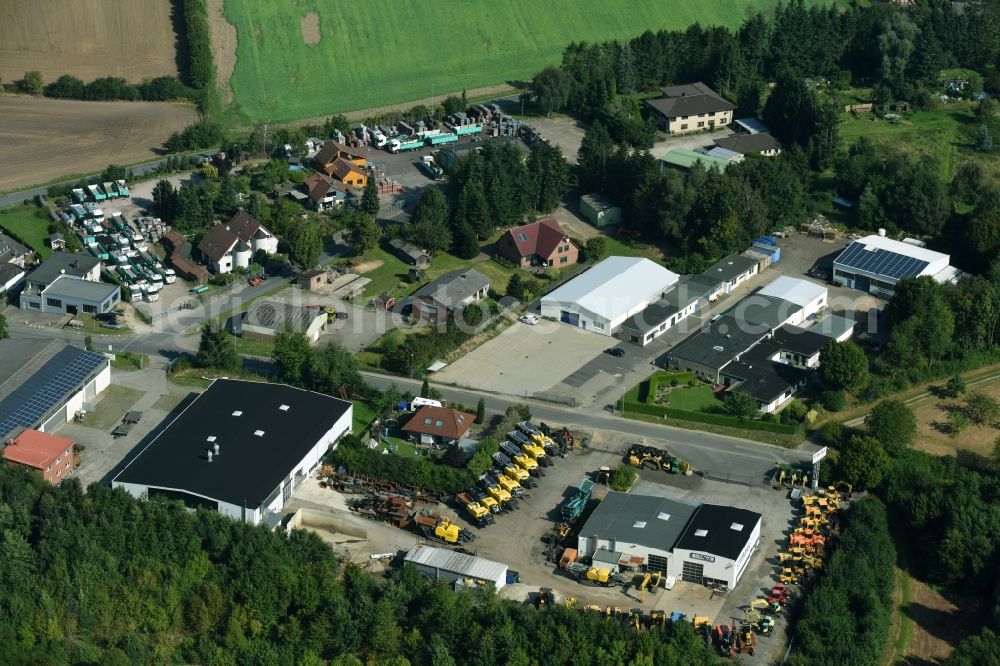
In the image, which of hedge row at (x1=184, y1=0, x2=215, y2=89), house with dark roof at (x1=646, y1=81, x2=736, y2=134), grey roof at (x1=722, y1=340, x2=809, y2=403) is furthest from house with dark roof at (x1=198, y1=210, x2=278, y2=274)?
house with dark roof at (x1=646, y1=81, x2=736, y2=134)

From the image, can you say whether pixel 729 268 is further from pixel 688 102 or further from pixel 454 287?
pixel 688 102

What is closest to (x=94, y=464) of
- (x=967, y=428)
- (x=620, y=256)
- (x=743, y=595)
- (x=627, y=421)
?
(x=627, y=421)

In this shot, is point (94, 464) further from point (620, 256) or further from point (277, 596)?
point (620, 256)

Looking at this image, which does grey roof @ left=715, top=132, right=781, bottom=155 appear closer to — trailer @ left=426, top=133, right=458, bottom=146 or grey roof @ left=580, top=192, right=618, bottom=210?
grey roof @ left=580, top=192, right=618, bottom=210

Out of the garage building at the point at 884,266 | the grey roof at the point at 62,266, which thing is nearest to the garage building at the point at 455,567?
the grey roof at the point at 62,266

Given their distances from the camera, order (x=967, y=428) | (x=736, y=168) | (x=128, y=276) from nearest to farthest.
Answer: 1. (x=967, y=428)
2. (x=128, y=276)
3. (x=736, y=168)
